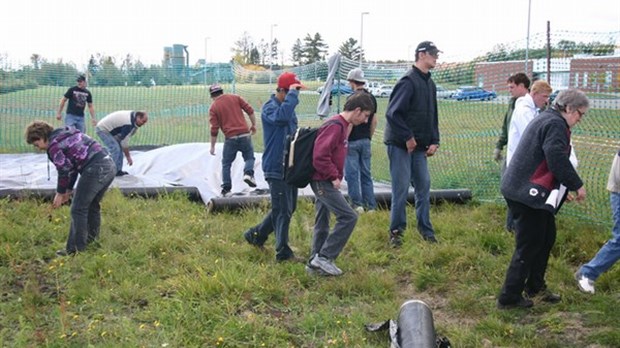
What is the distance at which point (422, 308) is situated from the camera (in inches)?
165

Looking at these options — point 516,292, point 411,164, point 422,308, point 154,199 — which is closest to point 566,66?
point 411,164

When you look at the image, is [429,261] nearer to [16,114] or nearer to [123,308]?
[123,308]

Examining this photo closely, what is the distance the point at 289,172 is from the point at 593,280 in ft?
8.53

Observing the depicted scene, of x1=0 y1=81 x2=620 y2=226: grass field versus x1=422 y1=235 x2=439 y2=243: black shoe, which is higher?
x1=0 y1=81 x2=620 y2=226: grass field

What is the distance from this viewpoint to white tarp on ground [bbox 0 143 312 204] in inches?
378

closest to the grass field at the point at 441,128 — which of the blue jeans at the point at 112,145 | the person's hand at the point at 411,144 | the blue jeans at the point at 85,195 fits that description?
the person's hand at the point at 411,144

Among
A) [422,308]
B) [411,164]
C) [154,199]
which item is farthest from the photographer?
[154,199]

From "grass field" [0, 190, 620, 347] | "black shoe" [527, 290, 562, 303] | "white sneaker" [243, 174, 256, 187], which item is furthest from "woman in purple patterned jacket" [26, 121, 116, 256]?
"black shoe" [527, 290, 562, 303]

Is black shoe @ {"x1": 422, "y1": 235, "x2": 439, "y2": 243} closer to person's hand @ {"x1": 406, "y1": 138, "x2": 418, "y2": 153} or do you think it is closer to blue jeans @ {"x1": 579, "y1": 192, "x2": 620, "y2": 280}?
person's hand @ {"x1": 406, "y1": 138, "x2": 418, "y2": 153}

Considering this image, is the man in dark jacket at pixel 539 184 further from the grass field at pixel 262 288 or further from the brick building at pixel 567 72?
the brick building at pixel 567 72

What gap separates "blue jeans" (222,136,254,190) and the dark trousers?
5.12 m

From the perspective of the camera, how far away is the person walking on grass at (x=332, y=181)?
524 centimetres

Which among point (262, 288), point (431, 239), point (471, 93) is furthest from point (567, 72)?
point (262, 288)

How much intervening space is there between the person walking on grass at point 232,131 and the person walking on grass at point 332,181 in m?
3.55
